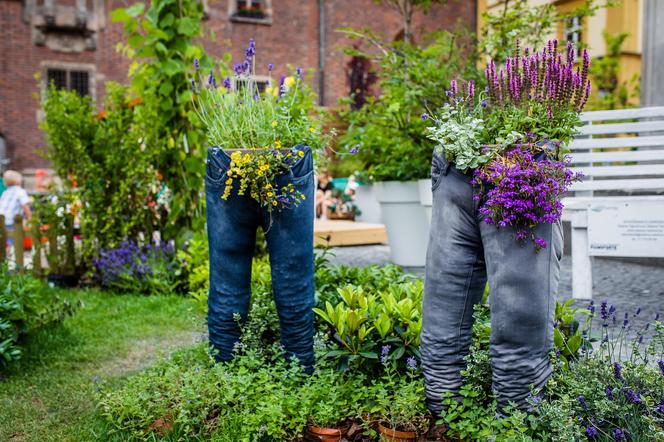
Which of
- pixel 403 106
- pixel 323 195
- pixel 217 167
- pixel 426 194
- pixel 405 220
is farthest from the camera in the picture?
pixel 323 195

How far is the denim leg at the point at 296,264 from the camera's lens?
3.04 metres

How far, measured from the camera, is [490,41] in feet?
21.0

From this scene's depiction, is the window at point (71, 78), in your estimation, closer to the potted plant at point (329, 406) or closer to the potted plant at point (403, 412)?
the potted plant at point (329, 406)

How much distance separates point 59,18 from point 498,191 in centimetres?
1984

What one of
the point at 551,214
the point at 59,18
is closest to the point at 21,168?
the point at 59,18

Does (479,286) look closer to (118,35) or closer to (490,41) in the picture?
(490,41)

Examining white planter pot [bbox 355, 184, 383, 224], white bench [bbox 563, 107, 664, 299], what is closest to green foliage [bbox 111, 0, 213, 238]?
white bench [bbox 563, 107, 664, 299]

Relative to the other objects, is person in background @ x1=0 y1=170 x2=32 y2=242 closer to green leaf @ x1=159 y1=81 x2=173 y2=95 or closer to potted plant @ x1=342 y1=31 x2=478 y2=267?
green leaf @ x1=159 y1=81 x2=173 y2=95

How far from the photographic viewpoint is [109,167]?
6.84 meters

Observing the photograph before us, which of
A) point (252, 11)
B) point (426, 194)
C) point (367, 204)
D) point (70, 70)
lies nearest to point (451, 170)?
point (426, 194)

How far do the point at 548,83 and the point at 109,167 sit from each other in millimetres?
5384

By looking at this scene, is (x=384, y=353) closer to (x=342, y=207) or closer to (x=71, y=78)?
(x=342, y=207)

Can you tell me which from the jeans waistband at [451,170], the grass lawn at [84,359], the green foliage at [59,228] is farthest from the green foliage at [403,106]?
the jeans waistband at [451,170]

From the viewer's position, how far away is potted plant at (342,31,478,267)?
261 inches
